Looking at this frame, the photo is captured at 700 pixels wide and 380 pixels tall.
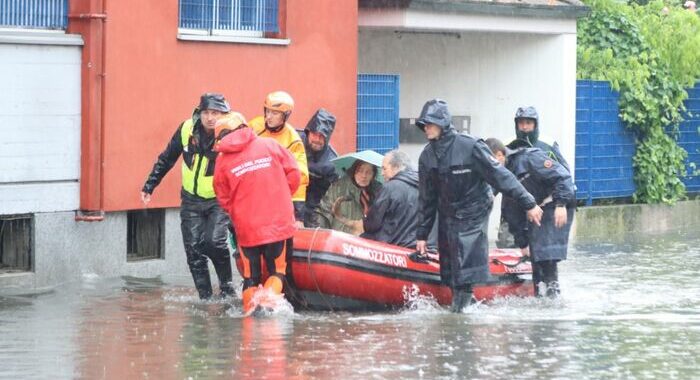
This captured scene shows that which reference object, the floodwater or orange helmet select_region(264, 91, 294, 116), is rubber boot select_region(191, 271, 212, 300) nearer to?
the floodwater

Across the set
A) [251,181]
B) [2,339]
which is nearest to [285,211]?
[251,181]

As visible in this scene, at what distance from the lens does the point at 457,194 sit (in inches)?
535

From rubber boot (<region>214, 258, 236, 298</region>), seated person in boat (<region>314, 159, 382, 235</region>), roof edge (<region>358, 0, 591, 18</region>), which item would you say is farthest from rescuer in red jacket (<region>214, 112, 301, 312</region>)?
roof edge (<region>358, 0, 591, 18</region>)

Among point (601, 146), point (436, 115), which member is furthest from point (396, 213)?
point (601, 146)

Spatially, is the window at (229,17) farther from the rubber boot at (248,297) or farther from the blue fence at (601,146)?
the blue fence at (601,146)

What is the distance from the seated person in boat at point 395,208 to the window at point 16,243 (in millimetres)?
3045

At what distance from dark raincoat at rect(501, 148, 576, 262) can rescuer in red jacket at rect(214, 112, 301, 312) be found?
2079 mm

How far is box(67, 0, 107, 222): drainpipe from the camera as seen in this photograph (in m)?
15.4

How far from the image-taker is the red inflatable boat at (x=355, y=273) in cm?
1350

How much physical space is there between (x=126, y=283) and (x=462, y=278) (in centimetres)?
347

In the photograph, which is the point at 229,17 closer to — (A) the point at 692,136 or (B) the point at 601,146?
(B) the point at 601,146

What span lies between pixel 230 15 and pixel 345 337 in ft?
18.3

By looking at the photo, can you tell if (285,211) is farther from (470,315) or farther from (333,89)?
(333,89)

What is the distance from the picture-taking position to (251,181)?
13188 millimetres
